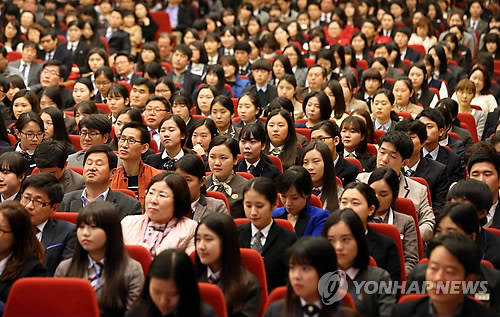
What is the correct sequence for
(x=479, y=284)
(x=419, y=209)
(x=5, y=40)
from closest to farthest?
(x=479, y=284), (x=419, y=209), (x=5, y=40)

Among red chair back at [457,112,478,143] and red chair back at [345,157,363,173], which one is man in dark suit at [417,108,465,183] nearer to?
red chair back at [345,157,363,173]

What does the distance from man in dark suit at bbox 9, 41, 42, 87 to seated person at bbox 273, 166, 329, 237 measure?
15.9 ft

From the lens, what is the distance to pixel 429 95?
24.5 feet

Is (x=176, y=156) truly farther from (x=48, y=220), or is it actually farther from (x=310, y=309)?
(x=310, y=309)

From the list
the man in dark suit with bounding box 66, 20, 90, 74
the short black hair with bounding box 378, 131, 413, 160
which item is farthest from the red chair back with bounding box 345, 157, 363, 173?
the man in dark suit with bounding box 66, 20, 90, 74

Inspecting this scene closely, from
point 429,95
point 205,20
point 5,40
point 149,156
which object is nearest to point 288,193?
point 149,156

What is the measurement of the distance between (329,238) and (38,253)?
4.18ft

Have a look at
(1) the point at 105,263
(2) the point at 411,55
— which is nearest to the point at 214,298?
(1) the point at 105,263

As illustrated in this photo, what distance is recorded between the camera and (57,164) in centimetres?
462

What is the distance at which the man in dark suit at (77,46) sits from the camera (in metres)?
9.06

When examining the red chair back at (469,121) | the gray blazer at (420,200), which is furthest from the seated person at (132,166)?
the red chair back at (469,121)

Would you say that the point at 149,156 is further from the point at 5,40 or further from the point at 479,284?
the point at 5,40

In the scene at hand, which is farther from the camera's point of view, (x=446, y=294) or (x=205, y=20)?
(x=205, y=20)

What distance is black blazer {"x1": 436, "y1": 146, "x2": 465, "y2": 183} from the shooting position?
5.34m
